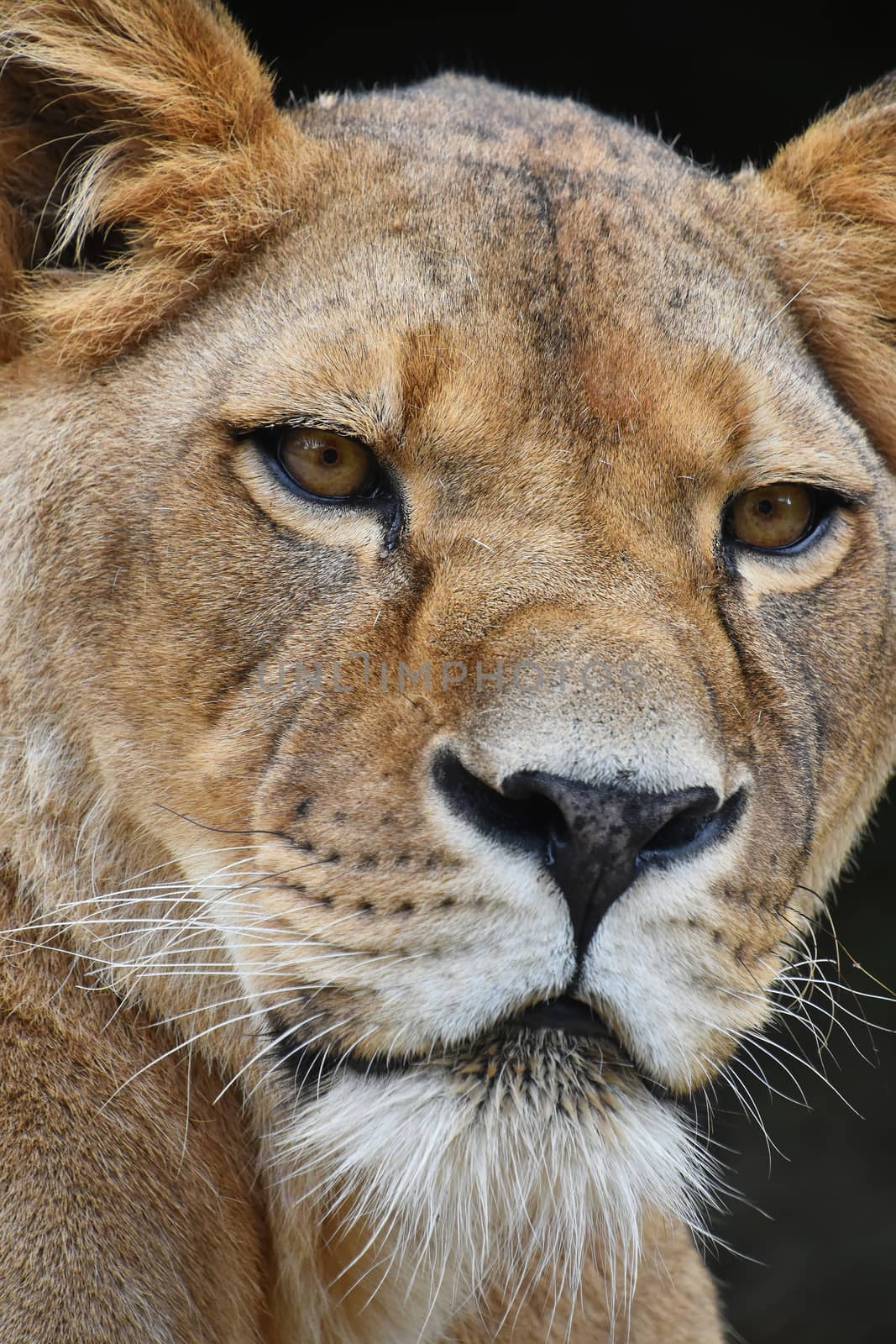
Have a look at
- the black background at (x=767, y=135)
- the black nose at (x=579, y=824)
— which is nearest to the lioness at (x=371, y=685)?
the black nose at (x=579, y=824)

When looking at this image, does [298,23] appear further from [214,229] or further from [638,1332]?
[638,1332]

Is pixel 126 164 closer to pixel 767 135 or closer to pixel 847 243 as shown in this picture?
pixel 847 243

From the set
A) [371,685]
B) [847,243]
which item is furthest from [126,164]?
[847,243]

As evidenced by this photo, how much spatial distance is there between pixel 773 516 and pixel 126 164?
137cm

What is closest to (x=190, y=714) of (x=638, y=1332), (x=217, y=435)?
(x=217, y=435)

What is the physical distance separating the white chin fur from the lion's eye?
1065 millimetres

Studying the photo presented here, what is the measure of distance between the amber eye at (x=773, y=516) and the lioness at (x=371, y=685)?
0.01 metres

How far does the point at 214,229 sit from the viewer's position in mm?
2641

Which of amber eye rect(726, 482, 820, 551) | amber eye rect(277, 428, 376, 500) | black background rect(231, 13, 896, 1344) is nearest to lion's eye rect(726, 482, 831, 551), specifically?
amber eye rect(726, 482, 820, 551)

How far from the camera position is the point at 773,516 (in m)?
2.76

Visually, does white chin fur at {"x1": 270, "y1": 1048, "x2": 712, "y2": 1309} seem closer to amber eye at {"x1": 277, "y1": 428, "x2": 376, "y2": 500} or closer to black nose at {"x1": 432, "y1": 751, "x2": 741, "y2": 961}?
black nose at {"x1": 432, "y1": 751, "x2": 741, "y2": 961}

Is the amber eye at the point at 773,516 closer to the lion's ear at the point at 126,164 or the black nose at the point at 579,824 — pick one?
the black nose at the point at 579,824

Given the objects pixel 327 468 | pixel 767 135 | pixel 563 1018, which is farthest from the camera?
pixel 767 135

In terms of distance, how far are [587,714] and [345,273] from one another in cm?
99
